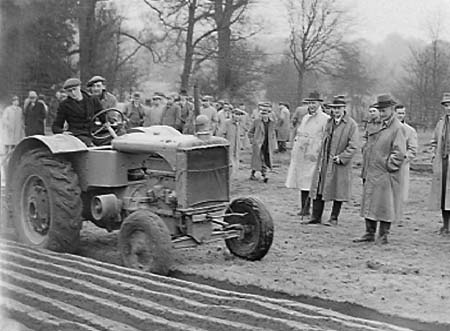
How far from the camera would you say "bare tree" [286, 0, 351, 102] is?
16562 mm

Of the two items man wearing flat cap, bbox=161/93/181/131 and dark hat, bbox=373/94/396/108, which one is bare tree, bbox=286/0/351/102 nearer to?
man wearing flat cap, bbox=161/93/181/131

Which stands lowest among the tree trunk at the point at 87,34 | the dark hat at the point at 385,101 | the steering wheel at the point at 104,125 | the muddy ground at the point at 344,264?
the muddy ground at the point at 344,264

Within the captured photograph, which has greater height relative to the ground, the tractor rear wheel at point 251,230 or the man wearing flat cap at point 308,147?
the man wearing flat cap at point 308,147

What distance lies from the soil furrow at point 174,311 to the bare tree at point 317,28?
34.0ft

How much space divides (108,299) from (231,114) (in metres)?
10.4

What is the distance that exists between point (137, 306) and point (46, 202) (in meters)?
2.45

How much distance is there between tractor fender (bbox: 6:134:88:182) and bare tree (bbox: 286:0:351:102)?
A: 8.67 m

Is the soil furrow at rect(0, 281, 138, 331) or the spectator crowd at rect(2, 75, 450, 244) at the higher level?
the spectator crowd at rect(2, 75, 450, 244)

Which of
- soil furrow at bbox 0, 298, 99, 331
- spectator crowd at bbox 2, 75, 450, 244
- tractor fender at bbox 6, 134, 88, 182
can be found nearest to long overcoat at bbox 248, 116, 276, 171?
spectator crowd at bbox 2, 75, 450, 244

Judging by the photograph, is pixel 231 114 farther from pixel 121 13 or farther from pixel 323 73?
pixel 323 73

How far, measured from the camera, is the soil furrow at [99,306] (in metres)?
5.07

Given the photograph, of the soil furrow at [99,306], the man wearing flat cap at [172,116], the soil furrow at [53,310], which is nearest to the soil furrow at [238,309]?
the soil furrow at [99,306]

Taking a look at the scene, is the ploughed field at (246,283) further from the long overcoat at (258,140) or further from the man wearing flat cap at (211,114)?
the man wearing flat cap at (211,114)

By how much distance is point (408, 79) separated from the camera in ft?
68.1
